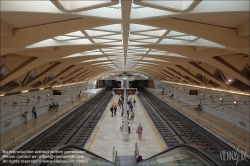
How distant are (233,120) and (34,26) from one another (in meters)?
15.2

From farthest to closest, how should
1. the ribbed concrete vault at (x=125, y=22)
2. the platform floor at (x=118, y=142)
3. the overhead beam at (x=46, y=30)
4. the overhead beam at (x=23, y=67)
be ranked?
1. the platform floor at (x=118, y=142)
2. the overhead beam at (x=23, y=67)
3. the overhead beam at (x=46, y=30)
4. the ribbed concrete vault at (x=125, y=22)

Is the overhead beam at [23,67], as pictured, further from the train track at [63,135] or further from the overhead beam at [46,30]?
the overhead beam at [46,30]

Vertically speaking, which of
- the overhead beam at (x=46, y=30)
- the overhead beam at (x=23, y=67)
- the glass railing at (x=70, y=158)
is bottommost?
the glass railing at (x=70, y=158)

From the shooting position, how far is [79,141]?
12102mm

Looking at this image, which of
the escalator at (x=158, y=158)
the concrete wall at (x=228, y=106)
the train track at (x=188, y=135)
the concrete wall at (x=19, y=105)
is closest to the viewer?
the escalator at (x=158, y=158)

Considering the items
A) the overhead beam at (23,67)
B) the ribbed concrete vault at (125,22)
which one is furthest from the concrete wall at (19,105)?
the ribbed concrete vault at (125,22)

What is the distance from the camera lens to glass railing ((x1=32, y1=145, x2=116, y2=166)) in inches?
157

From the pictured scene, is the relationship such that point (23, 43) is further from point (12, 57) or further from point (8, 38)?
point (12, 57)

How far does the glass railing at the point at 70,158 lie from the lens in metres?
3.98

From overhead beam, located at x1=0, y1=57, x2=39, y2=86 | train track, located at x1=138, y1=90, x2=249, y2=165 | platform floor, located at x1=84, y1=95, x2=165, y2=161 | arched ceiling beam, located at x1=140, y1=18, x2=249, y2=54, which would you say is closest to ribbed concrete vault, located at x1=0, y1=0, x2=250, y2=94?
arched ceiling beam, located at x1=140, y1=18, x2=249, y2=54

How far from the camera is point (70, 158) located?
5.35 meters

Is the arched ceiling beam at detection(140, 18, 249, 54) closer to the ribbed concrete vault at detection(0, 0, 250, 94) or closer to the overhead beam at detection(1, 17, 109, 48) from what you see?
the ribbed concrete vault at detection(0, 0, 250, 94)

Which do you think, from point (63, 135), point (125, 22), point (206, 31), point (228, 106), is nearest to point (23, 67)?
point (63, 135)

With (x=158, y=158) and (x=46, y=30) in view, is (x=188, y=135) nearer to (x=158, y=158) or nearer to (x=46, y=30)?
(x=158, y=158)
